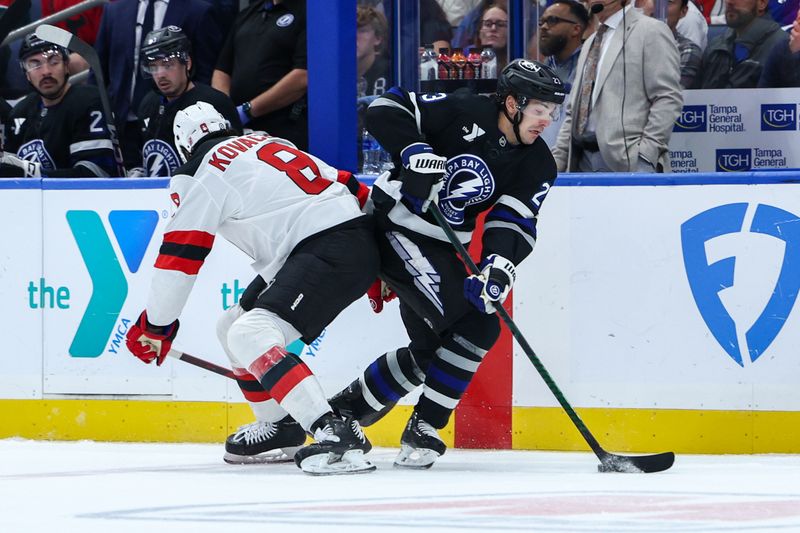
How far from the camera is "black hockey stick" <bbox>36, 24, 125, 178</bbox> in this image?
536 centimetres

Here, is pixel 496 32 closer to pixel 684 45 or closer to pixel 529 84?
pixel 684 45

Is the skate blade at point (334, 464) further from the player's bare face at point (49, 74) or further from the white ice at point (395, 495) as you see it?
the player's bare face at point (49, 74)

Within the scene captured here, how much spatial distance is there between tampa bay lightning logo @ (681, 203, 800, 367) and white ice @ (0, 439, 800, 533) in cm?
39

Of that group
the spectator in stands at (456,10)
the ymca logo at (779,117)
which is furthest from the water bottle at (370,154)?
the ymca logo at (779,117)

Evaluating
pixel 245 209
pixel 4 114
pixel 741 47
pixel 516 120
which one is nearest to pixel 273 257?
pixel 245 209

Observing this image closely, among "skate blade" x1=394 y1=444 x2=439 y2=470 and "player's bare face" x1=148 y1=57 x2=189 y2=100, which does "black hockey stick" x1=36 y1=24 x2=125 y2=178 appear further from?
"skate blade" x1=394 y1=444 x2=439 y2=470

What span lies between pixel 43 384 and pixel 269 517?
219 cm

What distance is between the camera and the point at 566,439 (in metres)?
4.53

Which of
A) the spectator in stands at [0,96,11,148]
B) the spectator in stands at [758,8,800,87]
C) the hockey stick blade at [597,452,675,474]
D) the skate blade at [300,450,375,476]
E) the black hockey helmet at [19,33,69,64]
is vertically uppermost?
the black hockey helmet at [19,33,69,64]

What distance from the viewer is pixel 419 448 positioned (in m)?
4.01

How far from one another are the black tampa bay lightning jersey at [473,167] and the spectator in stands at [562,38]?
134 centimetres

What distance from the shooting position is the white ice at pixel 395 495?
276cm

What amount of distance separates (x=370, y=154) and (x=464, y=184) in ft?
4.78

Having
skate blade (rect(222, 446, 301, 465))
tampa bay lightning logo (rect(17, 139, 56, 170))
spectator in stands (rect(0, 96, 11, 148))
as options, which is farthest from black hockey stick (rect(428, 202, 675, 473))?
spectator in stands (rect(0, 96, 11, 148))
